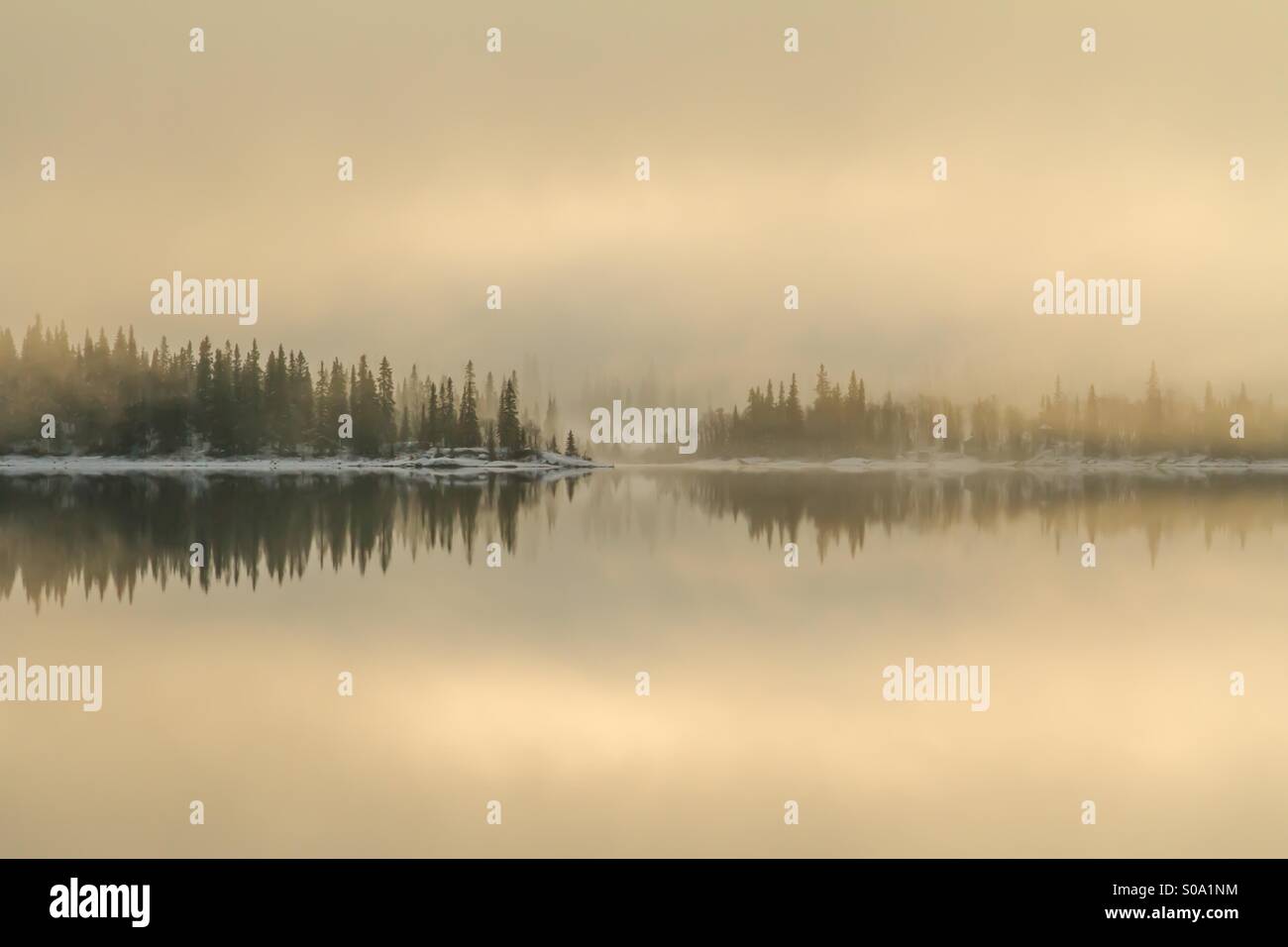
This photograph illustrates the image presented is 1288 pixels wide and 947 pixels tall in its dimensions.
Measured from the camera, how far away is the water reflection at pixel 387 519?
24703 mm

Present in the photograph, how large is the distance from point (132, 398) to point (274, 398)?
1443 centimetres

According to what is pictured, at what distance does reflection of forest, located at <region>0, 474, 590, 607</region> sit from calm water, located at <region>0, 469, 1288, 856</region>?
233mm

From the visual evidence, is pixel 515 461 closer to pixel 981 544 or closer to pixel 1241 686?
pixel 981 544

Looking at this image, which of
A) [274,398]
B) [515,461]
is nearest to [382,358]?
[274,398]

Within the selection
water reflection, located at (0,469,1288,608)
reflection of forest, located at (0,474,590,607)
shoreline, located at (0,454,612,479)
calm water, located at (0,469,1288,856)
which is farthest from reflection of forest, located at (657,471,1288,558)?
shoreline, located at (0,454,612,479)

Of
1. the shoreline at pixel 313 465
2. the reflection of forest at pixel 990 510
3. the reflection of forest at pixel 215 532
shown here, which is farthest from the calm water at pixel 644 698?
the shoreline at pixel 313 465

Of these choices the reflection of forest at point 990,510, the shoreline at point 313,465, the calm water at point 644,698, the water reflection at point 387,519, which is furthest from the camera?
the shoreline at point 313,465

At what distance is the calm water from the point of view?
11.7 metres

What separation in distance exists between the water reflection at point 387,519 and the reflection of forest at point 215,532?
0.05 m

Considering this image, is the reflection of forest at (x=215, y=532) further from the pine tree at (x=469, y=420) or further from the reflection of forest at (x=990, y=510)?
the pine tree at (x=469, y=420)

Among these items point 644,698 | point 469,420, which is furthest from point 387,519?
point 469,420

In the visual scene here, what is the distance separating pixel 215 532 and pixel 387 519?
7025mm

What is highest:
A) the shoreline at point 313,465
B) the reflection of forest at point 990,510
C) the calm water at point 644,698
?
the shoreline at point 313,465

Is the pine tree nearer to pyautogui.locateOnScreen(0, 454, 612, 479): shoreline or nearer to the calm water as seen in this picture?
pyautogui.locateOnScreen(0, 454, 612, 479): shoreline
